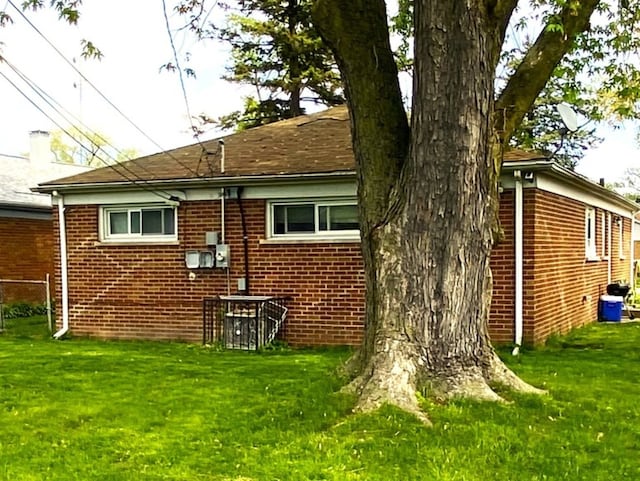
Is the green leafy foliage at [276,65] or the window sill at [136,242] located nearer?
the window sill at [136,242]

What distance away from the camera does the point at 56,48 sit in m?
8.73

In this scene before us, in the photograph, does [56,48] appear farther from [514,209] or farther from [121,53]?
[514,209]

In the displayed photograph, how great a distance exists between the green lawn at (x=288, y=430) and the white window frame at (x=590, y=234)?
19.7 ft

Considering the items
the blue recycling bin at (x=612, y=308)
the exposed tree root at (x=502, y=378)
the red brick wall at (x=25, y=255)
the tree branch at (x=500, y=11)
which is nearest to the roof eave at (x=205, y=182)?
the tree branch at (x=500, y=11)

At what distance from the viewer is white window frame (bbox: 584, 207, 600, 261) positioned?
46.7ft

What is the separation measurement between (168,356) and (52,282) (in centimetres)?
978

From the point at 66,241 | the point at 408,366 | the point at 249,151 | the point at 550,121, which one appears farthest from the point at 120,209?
the point at 550,121

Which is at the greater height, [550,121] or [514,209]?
[550,121]

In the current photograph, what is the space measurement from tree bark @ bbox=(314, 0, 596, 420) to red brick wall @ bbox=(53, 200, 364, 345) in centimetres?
436

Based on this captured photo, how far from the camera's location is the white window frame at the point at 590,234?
46.7 ft

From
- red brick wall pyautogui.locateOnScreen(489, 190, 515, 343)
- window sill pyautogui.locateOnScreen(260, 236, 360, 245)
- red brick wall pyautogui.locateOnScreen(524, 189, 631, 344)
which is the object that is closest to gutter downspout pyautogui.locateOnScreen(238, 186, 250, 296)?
window sill pyautogui.locateOnScreen(260, 236, 360, 245)

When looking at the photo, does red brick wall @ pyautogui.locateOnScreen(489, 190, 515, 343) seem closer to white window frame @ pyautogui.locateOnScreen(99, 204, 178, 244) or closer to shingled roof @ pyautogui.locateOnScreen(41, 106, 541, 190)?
shingled roof @ pyautogui.locateOnScreen(41, 106, 541, 190)

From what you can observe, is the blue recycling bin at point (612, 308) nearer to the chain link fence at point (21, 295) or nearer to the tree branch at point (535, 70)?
the tree branch at point (535, 70)

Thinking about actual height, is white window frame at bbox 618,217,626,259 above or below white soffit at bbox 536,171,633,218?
below
